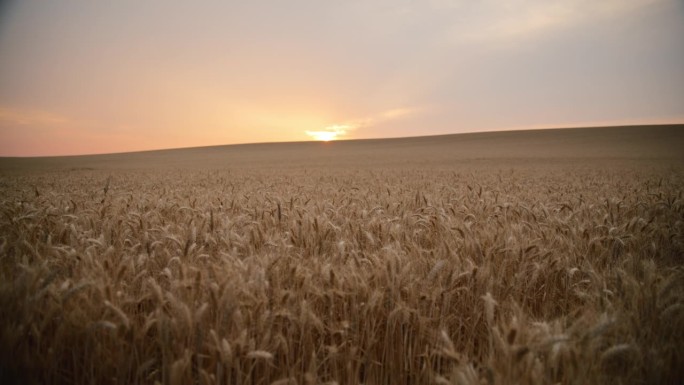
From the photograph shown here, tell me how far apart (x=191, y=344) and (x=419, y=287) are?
1.47 metres

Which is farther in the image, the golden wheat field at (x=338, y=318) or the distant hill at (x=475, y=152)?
the distant hill at (x=475, y=152)

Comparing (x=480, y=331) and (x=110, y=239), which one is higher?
(x=110, y=239)

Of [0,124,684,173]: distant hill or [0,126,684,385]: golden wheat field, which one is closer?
[0,126,684,385]: golden wheat field

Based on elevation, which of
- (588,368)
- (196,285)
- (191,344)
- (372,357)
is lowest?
(372,357)

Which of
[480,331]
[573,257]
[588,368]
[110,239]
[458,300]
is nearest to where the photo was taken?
[588,368]

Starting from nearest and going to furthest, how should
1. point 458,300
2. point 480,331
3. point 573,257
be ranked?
point 480,331 → point 458,300 → point 573,257

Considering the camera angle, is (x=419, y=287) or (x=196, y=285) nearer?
(x=196, y=285)

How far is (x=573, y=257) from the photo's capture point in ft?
10.2

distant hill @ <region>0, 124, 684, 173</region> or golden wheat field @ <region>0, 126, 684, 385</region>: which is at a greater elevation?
distant hill @ <region>0, 124, 684, 173</region>

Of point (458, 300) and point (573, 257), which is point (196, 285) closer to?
point (458, 300)

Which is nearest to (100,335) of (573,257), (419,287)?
(419,287)

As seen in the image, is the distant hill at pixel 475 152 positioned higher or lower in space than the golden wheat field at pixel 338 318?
higher

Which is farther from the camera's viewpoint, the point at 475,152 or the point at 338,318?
the point at 475,152

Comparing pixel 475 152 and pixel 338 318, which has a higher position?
pixel 475 152
